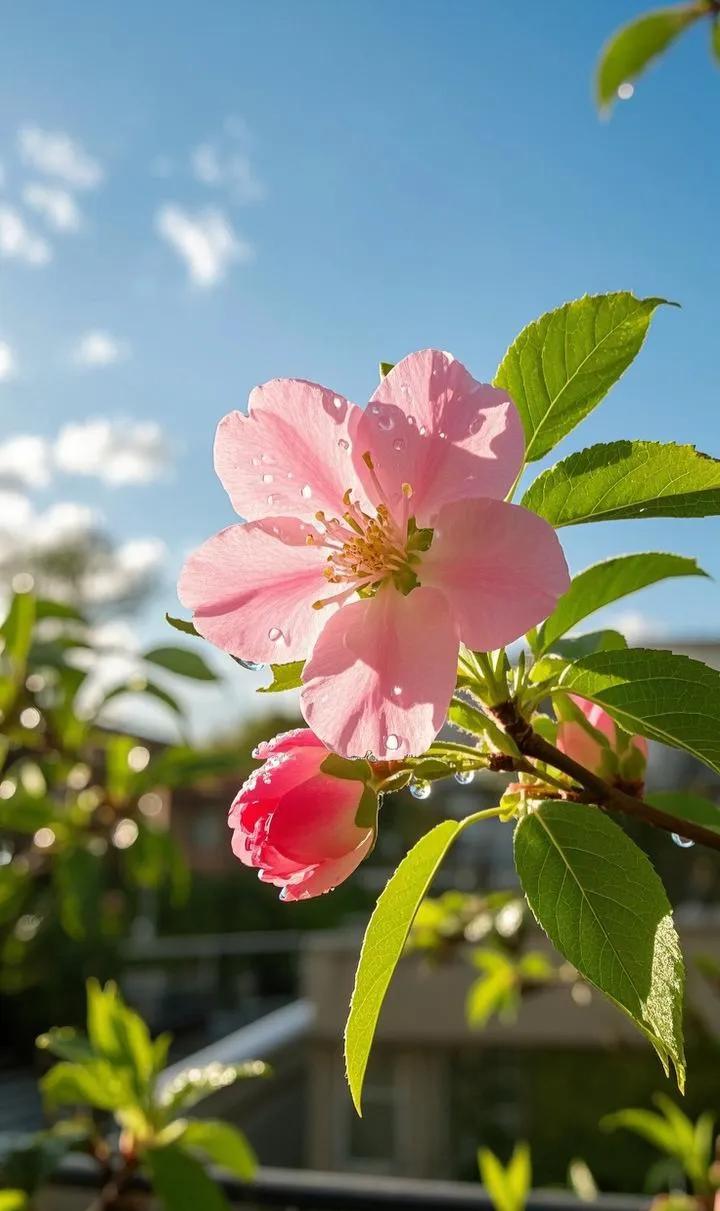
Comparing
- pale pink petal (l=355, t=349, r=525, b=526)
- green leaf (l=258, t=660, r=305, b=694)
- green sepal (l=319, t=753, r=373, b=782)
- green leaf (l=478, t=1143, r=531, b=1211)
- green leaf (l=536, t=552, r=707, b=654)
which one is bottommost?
green leaf (l=478, t=1143, r=531, b=1211)

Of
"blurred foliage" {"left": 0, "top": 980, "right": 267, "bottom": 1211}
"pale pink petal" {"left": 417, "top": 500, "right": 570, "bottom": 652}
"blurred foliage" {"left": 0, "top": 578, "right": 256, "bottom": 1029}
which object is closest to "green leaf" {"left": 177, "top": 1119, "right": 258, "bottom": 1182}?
"blurred foliage" {"left": 0, "top": 980, "right": 267, "bottom": 1211}

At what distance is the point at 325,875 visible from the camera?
0.49 meters

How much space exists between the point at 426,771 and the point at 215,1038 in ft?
36.9

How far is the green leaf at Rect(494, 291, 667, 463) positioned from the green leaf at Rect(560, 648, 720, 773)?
13 cm

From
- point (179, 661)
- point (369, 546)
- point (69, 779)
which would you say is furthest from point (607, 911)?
point (69, 779)

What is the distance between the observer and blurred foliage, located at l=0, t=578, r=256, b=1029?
1418 mm

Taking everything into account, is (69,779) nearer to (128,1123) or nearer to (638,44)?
(128,1123)

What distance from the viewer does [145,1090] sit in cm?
132

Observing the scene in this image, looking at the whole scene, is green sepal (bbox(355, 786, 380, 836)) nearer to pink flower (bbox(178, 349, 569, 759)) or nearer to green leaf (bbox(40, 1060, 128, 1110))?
pink flower (bbox(178, 349, 569, 759))

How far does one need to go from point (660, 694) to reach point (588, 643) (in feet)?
0.43

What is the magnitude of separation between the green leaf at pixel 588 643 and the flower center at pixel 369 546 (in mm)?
123

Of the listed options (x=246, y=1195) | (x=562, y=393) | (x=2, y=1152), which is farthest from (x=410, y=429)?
(x=246, y=1195)

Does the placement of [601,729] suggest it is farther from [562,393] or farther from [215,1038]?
[215,1038]

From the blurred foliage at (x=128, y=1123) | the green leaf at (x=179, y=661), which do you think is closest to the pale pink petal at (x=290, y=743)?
the green leaf at (x=179, y=661)
